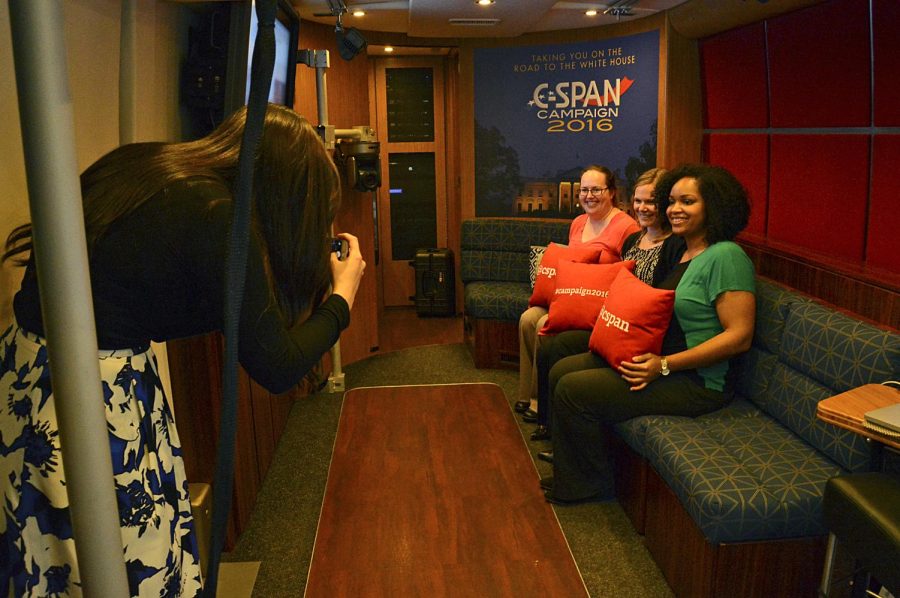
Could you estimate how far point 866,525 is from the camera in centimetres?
182

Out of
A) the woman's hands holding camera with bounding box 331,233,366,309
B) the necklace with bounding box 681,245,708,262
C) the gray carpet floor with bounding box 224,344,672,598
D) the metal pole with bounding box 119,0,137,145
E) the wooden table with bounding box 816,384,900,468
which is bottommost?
the gray carpet floor with bounding box 224,344,672,598

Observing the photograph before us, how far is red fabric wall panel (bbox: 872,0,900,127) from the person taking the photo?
280 centimetres

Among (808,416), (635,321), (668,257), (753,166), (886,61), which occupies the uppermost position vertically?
(886,61)

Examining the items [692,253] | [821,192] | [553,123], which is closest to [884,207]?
[821,192]

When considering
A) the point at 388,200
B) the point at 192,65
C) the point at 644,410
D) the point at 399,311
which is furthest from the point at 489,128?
the point at 644,410

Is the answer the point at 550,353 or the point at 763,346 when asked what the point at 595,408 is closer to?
the point at 763,346

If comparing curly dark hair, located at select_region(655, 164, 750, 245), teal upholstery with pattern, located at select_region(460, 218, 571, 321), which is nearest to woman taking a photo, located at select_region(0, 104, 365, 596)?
curly dark hair, located at select_region(655, 164, 750, 245)

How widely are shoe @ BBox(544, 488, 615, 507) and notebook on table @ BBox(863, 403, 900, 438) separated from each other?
1.46 m

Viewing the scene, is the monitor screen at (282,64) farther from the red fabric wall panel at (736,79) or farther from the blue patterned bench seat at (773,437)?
the red fabric wall panel at (736,79)

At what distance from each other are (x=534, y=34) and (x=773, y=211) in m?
2.44

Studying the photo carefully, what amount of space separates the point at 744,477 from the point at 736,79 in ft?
8.80

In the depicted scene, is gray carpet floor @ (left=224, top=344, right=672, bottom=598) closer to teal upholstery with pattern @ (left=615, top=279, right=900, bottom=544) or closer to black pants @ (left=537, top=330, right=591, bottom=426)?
black pants @ (left=537, top=330, right=591, bottom=426)

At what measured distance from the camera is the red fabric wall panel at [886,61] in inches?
110

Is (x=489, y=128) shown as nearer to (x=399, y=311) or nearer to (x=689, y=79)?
(x=689, y=79)
